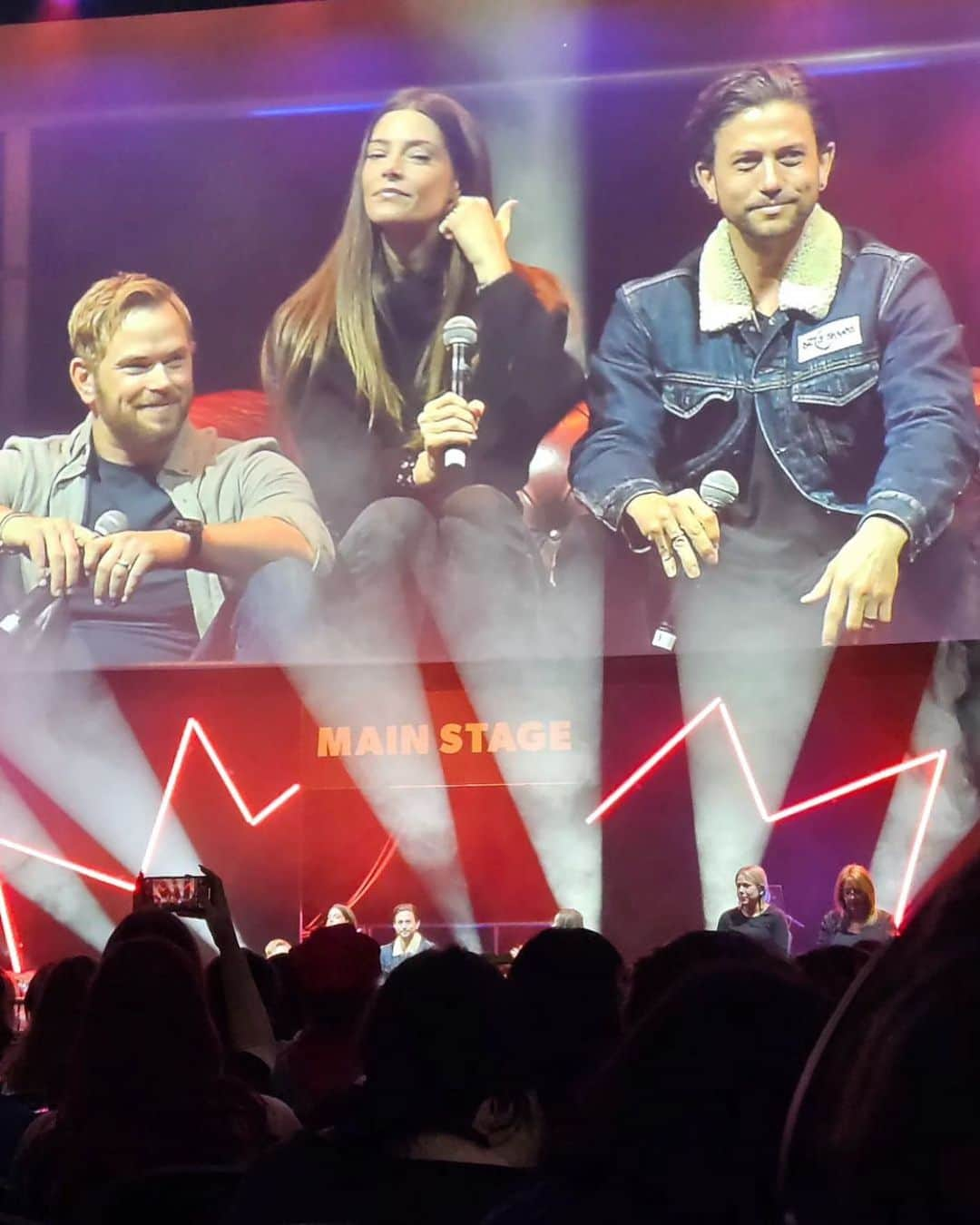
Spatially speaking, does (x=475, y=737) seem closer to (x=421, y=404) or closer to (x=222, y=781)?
(x=222, y=781)

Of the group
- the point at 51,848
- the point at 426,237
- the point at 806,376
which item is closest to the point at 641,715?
the point at 806,376

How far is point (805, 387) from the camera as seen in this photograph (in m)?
7.39

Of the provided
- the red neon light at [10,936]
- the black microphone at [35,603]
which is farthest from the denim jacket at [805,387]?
the red neon light at [10,936]

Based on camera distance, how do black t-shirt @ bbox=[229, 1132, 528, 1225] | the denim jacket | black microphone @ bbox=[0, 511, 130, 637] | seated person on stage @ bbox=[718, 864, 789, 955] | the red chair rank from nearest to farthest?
black t-shirt @ bbox=[229, 1132, 528, 1225]
seated person on stage @ bbox=[718, 864, 789, 955]
the denim jacket
the red chair
black microphone @ bbox=[0, 511, 130, 637]

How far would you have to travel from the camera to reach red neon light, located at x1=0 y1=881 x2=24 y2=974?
904 centimetres

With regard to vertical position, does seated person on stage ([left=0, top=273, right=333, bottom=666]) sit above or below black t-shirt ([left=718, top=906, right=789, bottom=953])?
above

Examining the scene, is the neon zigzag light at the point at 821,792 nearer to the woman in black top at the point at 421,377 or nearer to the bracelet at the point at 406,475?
the woman in black top at the point at 421,377

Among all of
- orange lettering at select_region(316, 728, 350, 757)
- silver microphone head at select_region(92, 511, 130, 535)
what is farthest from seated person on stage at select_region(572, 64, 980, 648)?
silver microphone head at select_region(92, 511, 130, 535)

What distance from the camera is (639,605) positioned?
24.4 ft

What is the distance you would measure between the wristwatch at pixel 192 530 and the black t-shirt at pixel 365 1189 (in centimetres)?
646

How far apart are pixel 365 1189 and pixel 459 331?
6.54 meters

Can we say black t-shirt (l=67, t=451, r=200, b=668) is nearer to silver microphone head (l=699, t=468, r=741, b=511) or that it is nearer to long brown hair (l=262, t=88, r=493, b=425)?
long brown hair (l=262, t=88, r=493, b=425)

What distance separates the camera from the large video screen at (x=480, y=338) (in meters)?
7.36

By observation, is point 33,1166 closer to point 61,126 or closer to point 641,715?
point 641,715
